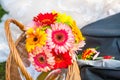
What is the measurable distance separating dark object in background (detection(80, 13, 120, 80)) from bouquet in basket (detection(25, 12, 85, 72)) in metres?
0.24

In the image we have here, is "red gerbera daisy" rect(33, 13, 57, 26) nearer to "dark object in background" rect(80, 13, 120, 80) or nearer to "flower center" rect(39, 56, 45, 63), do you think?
"flower center" rect(39, 56, 45, 63)

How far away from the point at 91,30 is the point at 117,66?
0.36 m

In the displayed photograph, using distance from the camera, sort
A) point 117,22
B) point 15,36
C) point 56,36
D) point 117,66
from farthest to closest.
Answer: point 15,36
point 117,22
point 117,66
point 56,36

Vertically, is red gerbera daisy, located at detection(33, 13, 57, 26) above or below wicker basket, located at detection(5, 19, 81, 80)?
above

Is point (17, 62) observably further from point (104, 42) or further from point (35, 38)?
point (104, 42)

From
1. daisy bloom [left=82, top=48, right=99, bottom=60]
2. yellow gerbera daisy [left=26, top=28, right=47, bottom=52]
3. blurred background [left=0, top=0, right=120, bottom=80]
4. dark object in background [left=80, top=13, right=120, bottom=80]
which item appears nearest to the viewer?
yellow gerbera daisy [left=26, top=28, right=47, bottom=52]

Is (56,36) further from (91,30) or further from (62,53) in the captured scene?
(91,30)

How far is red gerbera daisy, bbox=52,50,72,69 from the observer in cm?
142

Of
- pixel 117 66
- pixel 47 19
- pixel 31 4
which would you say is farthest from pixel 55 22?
pixel 31 4

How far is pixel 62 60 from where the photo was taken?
143cm

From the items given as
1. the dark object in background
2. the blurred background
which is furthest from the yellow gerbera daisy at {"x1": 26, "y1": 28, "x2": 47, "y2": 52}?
the blurred background

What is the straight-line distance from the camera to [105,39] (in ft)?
6.18

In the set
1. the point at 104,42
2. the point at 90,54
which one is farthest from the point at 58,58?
the point at 104,42

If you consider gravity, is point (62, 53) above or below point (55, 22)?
below
